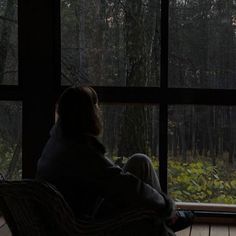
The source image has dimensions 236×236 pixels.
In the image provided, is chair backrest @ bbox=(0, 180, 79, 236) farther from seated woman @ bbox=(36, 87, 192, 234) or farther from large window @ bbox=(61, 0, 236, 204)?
large window @ bbox=(61, 0, 236, 204)

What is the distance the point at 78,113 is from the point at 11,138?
159 centimetres

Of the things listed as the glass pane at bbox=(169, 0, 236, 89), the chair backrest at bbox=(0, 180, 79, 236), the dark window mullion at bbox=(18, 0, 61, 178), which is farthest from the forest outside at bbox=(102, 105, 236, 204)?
the chair backrest at bbox=(0, 180, 79, 236)

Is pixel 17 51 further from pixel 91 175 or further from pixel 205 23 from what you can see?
pixel 91 175

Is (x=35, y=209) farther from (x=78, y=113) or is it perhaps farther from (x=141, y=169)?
(x=141, y=169)

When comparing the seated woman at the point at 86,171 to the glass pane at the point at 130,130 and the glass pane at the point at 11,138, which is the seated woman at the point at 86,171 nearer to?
the glass pane at the point at 130,130

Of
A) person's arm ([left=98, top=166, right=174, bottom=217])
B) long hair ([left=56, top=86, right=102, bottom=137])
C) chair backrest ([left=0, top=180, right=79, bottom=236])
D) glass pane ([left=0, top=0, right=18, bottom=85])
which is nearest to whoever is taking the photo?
chair backrest ([left=0, top=180, right=79, bottom=236])

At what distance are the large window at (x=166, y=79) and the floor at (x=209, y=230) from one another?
8.8 inches

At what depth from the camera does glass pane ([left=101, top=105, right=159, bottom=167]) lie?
3693 millimetres

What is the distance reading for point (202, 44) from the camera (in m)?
3.63

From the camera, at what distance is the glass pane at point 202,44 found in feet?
11.8

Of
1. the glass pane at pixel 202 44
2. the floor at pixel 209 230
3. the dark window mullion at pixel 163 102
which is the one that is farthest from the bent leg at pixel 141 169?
the glass pane at pixel 202 44

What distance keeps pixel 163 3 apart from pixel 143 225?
1.83 meters

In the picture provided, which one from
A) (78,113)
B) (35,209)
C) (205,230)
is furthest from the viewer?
(205,230)

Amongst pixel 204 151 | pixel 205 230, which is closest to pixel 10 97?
pixel 204 151
